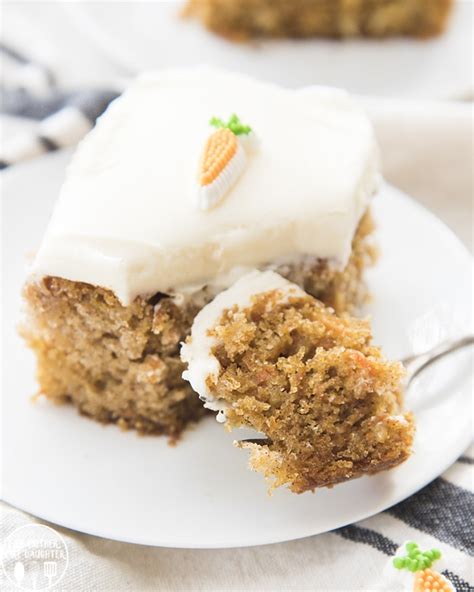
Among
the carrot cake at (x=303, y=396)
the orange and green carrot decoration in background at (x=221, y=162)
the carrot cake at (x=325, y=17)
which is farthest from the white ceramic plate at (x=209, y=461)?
the carrot cake at (x=325, y=17)

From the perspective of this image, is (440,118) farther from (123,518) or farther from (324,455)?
(123,518)

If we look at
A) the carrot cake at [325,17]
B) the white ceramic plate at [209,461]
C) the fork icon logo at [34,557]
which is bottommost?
the fork icon logo at [34,557]

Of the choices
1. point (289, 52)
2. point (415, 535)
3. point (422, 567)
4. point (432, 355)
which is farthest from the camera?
point (289, 52)

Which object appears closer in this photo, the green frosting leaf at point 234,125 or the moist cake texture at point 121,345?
the moist cake texture at point 121,345

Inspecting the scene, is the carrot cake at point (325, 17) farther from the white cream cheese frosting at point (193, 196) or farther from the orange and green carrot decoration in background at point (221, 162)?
the orange and green carrot decoration in background at point (221, 162)

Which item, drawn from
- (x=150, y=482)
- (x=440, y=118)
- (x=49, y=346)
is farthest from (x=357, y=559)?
(x=440, y=118)

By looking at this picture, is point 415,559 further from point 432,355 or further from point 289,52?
point 289,52

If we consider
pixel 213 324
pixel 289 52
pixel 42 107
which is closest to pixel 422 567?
pixel 213 324
